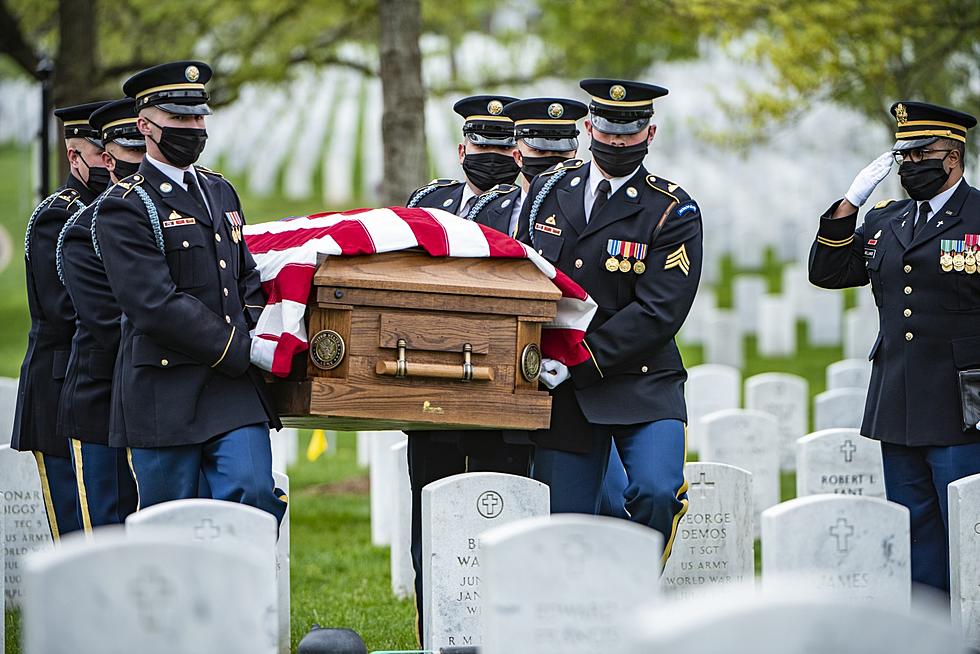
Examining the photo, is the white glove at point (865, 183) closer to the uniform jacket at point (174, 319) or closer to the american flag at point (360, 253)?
the american flag at point (360, 253)

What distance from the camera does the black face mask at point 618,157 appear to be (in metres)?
5.86

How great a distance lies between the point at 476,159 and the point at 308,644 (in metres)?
2.59

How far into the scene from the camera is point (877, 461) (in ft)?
26.6

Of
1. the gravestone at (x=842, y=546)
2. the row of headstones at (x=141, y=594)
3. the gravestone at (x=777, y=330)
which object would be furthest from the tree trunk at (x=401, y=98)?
the gravestone at (x=777, y=330)

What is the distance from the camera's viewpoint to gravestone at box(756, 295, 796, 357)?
58.0 feet

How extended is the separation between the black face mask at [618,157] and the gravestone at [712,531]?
1.57 metres

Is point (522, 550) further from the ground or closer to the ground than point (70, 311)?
closer to the ground

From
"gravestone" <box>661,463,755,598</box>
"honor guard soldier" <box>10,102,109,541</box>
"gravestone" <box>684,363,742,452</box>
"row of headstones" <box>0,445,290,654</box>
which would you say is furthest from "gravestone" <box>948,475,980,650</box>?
"gravestone" <box>684,363,742,452</box>

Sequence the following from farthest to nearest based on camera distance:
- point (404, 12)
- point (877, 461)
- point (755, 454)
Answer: point (404, 12) < point (755, 454) < point (877, 461)

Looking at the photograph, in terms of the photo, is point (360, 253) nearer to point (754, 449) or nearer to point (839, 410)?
point (754, 449)

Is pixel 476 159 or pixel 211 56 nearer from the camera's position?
pixel 476 159

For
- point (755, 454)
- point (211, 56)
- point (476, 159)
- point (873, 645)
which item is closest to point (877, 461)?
point (755, 454)

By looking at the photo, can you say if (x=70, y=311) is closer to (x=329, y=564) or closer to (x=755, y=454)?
(x=329, y=564)

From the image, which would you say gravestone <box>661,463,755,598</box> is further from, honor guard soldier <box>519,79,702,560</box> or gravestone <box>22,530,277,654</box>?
gravestone <box>22,530,277,654</box>
